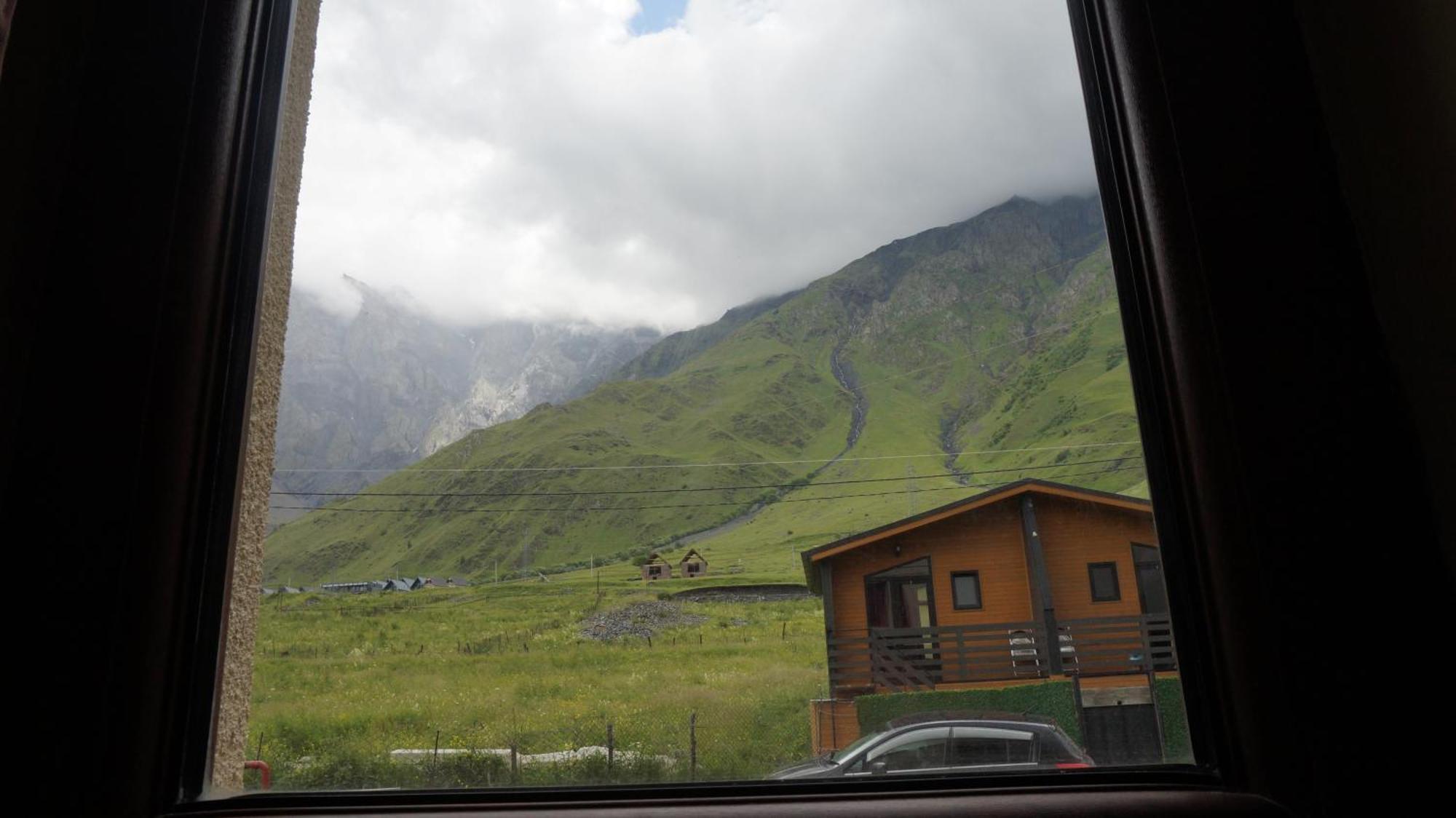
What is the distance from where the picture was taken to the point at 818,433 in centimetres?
101

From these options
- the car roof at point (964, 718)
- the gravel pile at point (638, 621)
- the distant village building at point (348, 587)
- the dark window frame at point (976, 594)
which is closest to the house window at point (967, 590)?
the dark window frame at point (976, 594)

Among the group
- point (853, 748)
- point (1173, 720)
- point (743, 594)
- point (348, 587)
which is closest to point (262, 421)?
point (348, 587)

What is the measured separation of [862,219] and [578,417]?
0.45m

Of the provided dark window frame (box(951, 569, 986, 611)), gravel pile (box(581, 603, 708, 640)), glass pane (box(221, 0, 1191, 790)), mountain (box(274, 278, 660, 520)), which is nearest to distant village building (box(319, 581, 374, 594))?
glass pane (box(221, 0, 1191, 790))

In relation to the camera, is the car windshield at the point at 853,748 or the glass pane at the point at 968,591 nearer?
the car windshield at the point at 853,748

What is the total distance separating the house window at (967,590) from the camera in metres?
0.78

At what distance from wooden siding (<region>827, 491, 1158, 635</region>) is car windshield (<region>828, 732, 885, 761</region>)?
0.10 meters

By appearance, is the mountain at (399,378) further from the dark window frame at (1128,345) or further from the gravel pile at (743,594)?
the gravel pile at (743,594)

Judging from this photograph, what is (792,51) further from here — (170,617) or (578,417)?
(170,617)

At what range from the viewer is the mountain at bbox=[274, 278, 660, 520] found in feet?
2.90

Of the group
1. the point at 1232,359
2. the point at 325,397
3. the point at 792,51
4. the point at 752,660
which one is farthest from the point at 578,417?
the point at 1232,359

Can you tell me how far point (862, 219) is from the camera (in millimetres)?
968

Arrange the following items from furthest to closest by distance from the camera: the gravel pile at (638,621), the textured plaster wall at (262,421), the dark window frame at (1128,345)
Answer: the gravel pile at (638,621), the textured plaster wall at (262,421), the dark window frame at (1128,345)

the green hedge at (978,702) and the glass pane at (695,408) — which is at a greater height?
the glass pane at (695,408)
